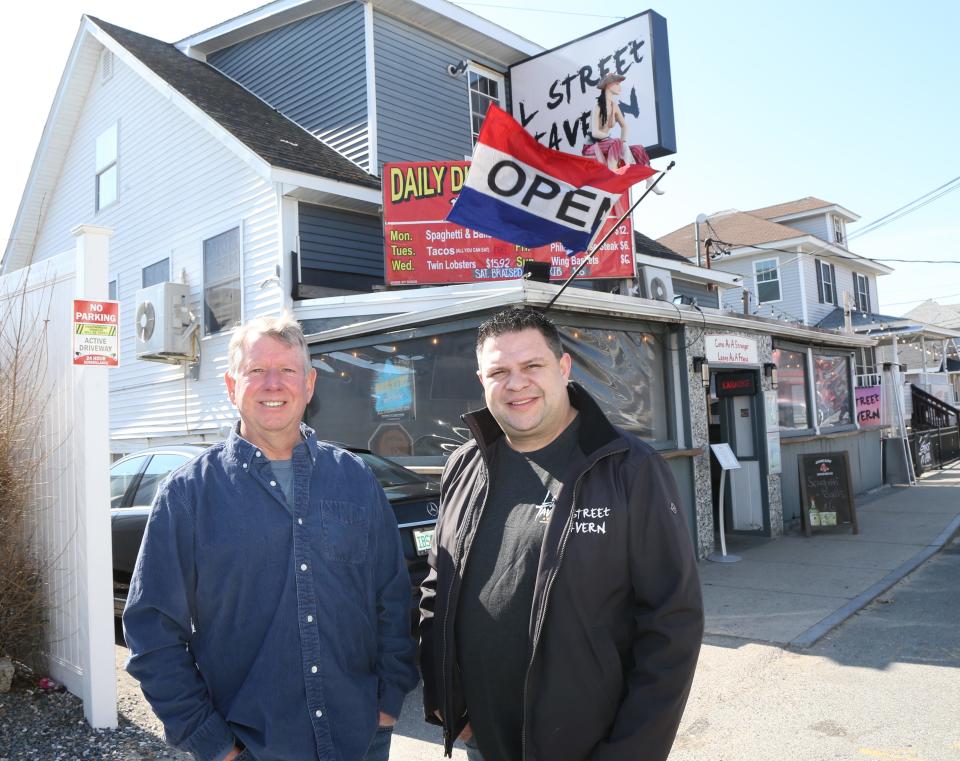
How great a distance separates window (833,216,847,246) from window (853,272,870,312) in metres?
1.52

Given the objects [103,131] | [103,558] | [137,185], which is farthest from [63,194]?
[103,558]

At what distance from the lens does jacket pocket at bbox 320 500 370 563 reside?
2.26 meters

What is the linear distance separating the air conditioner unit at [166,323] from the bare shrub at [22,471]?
6.60 meters

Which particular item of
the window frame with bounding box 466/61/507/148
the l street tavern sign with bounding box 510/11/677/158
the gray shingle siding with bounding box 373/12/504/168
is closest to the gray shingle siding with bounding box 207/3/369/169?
the gray shingle siding with bounding box 373/12/504/168

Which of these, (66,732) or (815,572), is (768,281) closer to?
(815,572)

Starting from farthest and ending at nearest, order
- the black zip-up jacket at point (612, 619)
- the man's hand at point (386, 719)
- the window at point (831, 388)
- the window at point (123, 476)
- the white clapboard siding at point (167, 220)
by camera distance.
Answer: the window at point (831, 388)
the white clapboard siding at point (167, 220)
the window at point (123, 476)
the man's hand at point (386, 719)
the black zip-up jacket at point (612, 619)

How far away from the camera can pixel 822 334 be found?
11977mm

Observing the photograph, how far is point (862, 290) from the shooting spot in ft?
102

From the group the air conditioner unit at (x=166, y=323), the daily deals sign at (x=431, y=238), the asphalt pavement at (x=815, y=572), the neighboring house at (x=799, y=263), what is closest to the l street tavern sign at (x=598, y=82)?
the daily deals sign at (x=431, y=238)

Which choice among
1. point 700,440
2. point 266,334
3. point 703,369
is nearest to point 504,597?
point 266,334

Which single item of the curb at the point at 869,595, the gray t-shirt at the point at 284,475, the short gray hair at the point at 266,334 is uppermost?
the short gray hair at the point at 266,334

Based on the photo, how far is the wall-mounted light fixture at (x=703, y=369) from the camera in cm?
890

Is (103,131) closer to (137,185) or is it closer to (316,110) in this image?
(137,185)

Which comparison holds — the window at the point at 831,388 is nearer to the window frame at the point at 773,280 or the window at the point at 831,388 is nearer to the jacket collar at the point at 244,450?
the jacket collar at the point at 244,450
